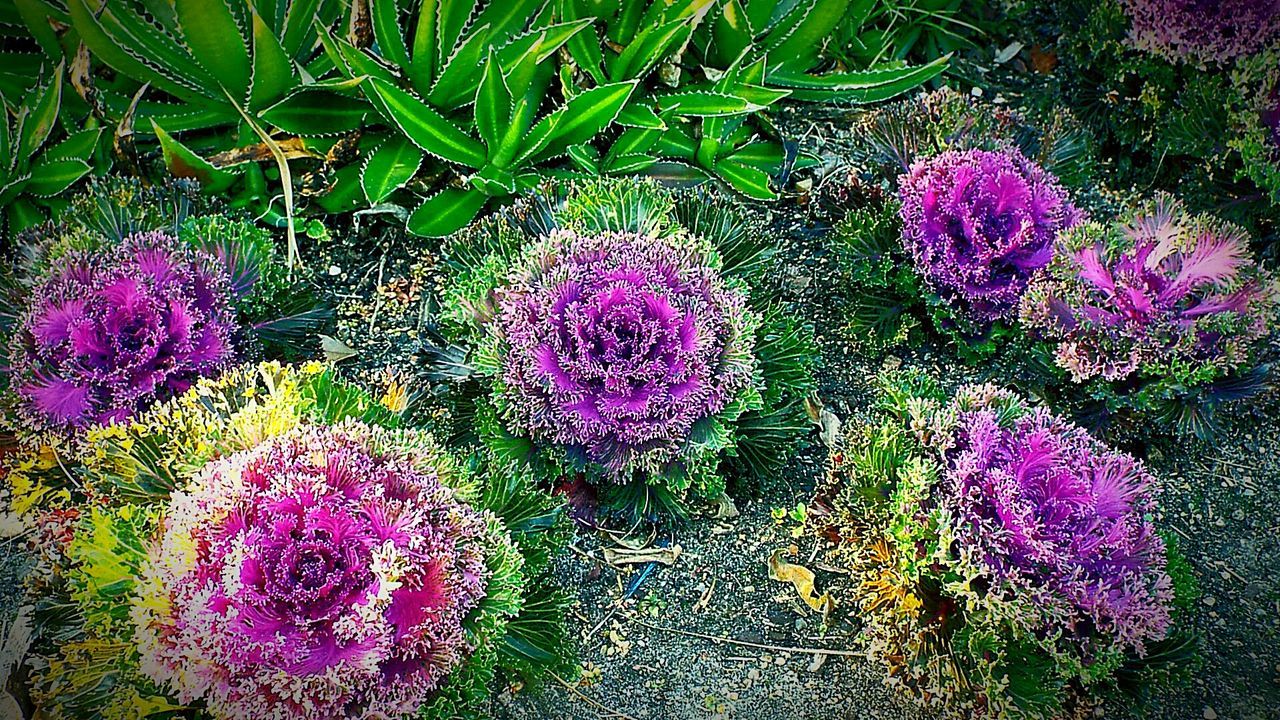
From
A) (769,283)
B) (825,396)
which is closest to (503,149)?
(769,283)

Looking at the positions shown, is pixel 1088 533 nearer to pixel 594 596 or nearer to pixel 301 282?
pixel 594 596

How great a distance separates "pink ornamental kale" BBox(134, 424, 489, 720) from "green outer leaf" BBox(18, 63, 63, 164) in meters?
0.89

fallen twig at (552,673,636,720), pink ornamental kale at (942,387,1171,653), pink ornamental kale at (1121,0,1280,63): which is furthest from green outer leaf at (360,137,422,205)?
pink ornamental kale at (1121,0,1280,63)

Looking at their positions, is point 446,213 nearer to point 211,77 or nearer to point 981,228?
point 211,77

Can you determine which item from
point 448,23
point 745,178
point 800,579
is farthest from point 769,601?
point 448,23

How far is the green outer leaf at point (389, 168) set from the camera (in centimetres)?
170

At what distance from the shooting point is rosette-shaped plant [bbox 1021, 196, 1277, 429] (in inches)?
60.1

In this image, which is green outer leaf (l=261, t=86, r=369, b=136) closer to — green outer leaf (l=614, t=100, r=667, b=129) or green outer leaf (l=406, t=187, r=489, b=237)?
green outer leaf (l=406, t=187, r=489, b=237)

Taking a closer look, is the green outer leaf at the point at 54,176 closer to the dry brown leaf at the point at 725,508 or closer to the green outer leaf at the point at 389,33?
the green outer leaf at the point at 389,33

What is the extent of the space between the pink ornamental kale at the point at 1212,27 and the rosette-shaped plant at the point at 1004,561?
0.93 meters

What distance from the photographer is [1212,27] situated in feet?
6.02

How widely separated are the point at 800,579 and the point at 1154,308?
706 mm

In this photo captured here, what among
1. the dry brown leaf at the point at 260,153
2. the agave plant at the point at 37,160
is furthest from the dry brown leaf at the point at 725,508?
the agave plant at the point at 37,160

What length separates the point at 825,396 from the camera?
1.74 metres
